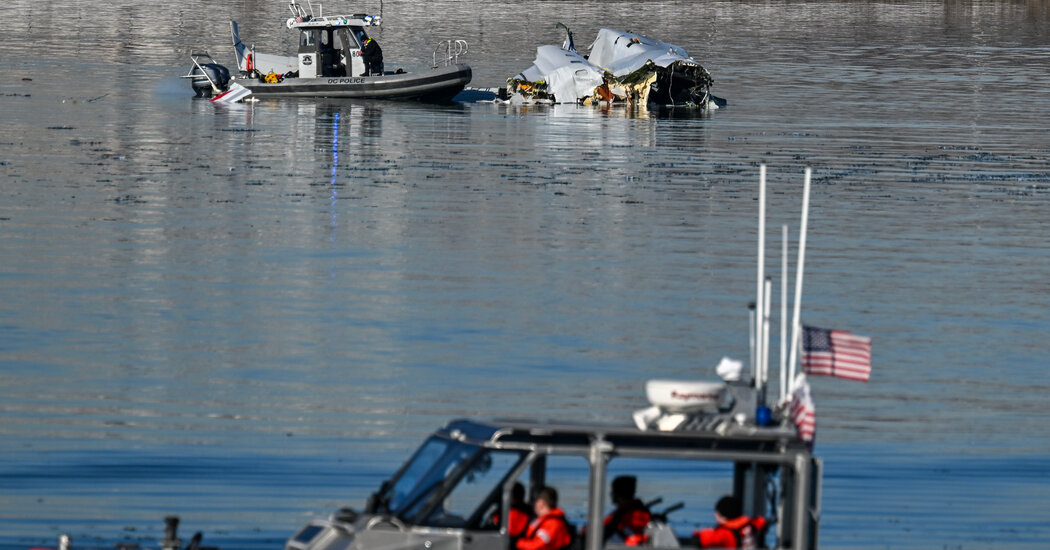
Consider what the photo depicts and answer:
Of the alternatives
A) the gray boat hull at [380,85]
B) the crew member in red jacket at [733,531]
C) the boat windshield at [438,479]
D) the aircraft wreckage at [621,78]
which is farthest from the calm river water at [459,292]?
the crew member in red jacket at [733,531]

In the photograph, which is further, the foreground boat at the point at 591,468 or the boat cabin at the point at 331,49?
the boat cabin at the point at 331,49

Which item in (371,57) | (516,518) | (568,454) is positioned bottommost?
(516,518)

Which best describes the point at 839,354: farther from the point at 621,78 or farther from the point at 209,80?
the point at 621,78

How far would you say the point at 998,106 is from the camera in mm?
58875

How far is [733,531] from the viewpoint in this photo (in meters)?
Answer: 10.1

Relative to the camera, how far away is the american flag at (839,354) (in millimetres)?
10836

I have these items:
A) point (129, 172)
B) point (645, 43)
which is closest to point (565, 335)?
point (129, 172)

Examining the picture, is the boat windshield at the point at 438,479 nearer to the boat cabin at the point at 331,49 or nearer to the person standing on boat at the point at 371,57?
the boat cabin at the point at 331,49

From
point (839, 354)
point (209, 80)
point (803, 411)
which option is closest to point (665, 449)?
point (803, 411)

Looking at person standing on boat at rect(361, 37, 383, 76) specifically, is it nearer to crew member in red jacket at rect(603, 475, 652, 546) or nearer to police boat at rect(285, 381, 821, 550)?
crew member in red jacket at rect(603, 475, 652, 546)

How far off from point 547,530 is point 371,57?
4615 centimetres

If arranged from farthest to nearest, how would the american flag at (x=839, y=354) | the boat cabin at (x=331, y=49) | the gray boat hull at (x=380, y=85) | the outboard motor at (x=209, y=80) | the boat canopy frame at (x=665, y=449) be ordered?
the outboard motor at (x=209, y=80)
the gray boat hull at (x=380, y=85)
the boat cabin at (x=331, y=49)
the american flag at (x=839, y=354)
the boat canopy frame at (x=665, y=449)

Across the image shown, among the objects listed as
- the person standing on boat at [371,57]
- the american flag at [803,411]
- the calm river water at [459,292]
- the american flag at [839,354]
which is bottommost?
the calm river water at [459,292]

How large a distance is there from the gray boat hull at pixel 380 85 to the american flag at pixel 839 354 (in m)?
43.3
